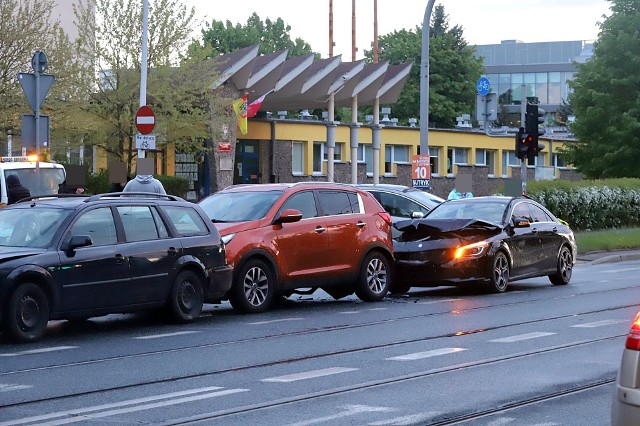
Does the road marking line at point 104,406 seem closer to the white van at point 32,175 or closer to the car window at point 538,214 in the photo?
the car window at point 538,214

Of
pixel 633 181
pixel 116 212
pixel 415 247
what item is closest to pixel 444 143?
pixel 633 181

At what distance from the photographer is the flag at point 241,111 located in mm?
51606

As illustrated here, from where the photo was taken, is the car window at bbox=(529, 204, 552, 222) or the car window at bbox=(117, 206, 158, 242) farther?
the car window at bbox=(529, 204, 552, 222)

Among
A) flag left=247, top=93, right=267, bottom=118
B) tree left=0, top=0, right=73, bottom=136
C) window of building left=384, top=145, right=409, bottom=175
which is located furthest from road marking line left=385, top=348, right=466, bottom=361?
window of building left=384, top=145, right=409, bottom=175

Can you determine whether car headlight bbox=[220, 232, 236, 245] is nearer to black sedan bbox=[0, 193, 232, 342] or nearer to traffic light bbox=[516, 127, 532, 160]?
black sedan bbox=[0, 193, 232, 342]

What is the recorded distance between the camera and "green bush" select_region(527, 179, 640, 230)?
121ft

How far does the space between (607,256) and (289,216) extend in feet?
49.8

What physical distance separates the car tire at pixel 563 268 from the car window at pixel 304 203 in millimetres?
5903

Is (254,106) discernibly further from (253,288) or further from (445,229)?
(253,288)

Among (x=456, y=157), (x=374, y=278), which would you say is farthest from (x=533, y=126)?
(x=456, y=157)

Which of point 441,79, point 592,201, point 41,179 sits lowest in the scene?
point 592,201

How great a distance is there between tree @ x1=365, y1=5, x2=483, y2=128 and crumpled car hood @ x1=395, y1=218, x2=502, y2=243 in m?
73.8

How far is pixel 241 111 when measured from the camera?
5212 cm

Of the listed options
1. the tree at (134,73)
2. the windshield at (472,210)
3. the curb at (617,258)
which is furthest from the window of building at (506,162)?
the windshield at (472,210)
